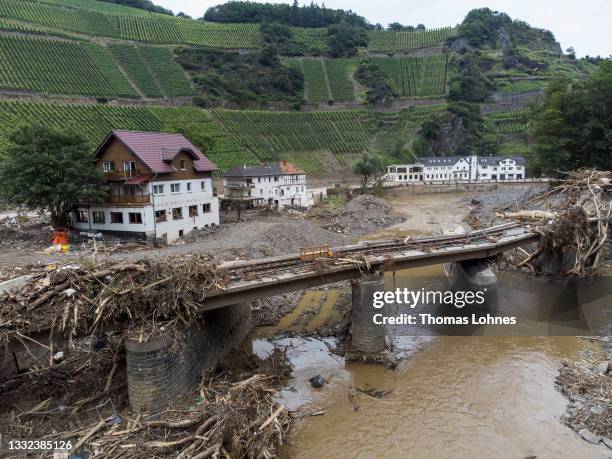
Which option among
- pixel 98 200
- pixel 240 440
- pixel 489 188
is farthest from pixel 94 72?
pixel 240 440

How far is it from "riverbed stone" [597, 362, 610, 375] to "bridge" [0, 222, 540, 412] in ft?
24.8

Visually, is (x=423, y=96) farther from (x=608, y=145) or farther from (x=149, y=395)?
(x=149, y=395)

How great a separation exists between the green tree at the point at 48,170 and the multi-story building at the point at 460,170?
60977mm

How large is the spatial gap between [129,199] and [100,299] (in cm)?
2041

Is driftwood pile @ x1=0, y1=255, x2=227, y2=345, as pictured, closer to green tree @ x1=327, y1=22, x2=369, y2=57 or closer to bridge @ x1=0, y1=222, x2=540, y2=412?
bridge @ x1=0, y1=222, x2=540, y2=412

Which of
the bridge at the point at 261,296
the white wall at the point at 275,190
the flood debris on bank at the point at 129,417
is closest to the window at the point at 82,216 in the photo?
the bridge at the point at 261,296

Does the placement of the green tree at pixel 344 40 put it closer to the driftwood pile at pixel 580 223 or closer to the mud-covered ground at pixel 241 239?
the mud-covered ground at pixel 241 239

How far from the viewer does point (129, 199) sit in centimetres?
3175

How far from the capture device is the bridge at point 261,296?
13023mm

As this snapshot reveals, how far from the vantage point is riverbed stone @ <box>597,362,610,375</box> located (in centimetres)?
1675

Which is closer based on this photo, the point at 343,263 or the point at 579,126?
the point at 343,263

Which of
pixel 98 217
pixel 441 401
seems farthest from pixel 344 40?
pixel 441 401

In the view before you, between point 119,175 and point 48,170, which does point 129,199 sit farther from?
point 48,170

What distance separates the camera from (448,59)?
438 ft
